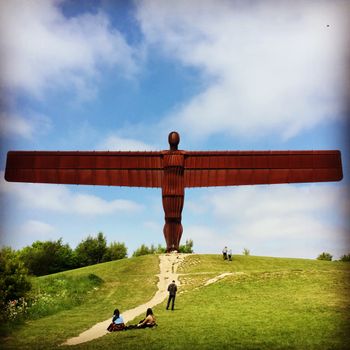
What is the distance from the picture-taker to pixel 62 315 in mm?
21312

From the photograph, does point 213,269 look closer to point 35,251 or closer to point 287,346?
point 287,346

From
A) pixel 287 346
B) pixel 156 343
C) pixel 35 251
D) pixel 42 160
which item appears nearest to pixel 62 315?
pixel 156 343

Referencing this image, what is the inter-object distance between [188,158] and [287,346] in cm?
2225

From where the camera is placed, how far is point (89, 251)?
69.9m

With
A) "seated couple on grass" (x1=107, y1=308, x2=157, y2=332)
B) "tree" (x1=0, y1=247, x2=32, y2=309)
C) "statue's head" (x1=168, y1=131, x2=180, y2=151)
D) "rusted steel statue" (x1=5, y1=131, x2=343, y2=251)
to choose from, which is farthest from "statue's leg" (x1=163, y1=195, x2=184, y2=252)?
"seated couple on grass" (x1=107, y1=308, x2=157, y2=332)

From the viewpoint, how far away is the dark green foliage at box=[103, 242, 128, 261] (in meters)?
71.8

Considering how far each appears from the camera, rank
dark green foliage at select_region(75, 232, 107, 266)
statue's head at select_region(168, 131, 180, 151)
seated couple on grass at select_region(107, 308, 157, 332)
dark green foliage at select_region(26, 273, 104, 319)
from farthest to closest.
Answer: dark green foliage at select_region(75, 232, 107, 266)
statue's head at select_region(168, 131, 180, 151)
dark green foliage at select_region(26, 273, 104, 319)
seated couple on grass at select_region(107, 308, 157, 332)

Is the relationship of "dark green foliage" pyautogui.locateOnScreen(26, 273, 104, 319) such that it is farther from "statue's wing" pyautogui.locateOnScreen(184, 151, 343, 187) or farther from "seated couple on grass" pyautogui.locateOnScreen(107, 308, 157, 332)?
"statue's wing" pyautogui.locateOnScreen(184, 151, 343, 187)

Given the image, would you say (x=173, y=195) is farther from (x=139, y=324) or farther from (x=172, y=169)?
(x=139, y=324)

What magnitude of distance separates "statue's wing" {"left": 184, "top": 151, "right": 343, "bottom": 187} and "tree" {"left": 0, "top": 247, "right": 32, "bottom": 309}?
15.1 meters

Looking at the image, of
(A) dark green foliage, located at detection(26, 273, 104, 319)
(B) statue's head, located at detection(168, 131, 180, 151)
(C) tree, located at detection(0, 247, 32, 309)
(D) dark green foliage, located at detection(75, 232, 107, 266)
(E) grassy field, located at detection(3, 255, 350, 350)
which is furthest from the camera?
(D) dark green foliage, located at detection(75, 232, 107, 266)

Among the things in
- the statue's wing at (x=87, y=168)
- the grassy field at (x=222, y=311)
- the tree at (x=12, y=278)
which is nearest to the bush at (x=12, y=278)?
the tree at (x=12, y=278)

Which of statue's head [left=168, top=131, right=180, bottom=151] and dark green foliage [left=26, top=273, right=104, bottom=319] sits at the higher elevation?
statue's head [left=168, top=131, right=180, bottom=151]

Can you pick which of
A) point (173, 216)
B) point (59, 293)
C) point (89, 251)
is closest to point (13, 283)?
point (59, 293)
